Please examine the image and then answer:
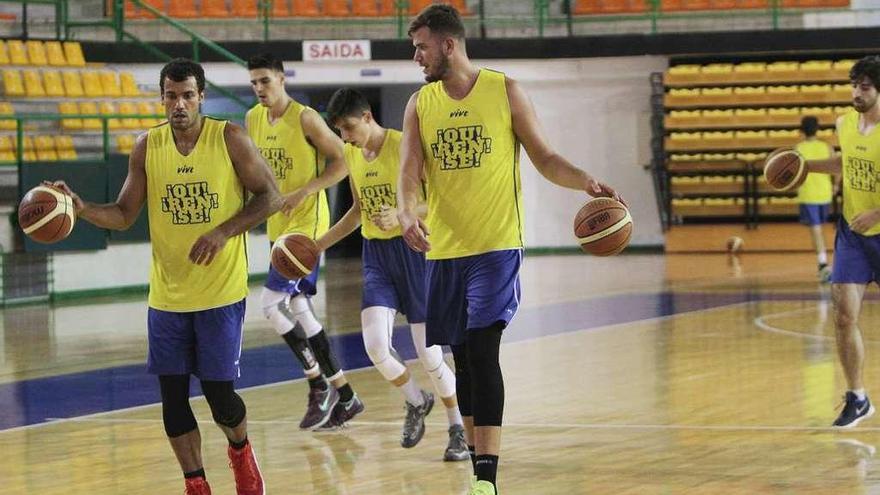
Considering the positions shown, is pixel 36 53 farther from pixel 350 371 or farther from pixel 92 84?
pixel 350 371

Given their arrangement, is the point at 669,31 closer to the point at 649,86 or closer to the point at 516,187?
the point at 649,86

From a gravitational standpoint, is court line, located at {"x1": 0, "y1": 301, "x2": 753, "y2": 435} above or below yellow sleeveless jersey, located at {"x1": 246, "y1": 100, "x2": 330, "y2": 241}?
below

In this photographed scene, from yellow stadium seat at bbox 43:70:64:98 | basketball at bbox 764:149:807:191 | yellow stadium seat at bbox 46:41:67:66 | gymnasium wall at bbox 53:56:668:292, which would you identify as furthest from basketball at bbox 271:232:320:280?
gymnasium wall at bbox 53:56:668:292

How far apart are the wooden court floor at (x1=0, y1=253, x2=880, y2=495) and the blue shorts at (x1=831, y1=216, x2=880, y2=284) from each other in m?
0.78

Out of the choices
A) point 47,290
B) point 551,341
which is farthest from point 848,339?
point 47,290

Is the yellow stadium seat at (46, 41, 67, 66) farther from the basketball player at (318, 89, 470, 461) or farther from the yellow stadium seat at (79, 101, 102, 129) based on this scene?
the basketball player at (318, 89, 470, 461)

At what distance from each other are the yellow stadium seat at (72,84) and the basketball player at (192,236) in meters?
Answer: 15.3

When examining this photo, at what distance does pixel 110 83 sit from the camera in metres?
21.6

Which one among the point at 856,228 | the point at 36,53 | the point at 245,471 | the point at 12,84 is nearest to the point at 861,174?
the point at 856,228

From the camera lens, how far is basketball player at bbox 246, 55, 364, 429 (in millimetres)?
8664

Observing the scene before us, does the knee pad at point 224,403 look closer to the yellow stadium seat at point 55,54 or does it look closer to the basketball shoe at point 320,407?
the basketball shoe at point 320,407

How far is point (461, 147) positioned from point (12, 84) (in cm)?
1530

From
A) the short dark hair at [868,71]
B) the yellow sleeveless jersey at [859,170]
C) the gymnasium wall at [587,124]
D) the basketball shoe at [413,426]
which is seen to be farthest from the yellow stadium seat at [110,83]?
the short dark hair at [868,71]

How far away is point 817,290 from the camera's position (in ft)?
56.2
